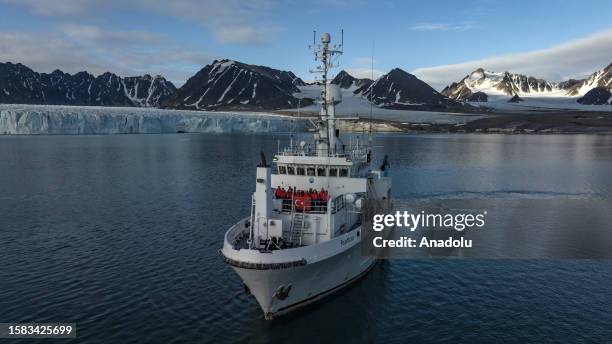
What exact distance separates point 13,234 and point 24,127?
136 m

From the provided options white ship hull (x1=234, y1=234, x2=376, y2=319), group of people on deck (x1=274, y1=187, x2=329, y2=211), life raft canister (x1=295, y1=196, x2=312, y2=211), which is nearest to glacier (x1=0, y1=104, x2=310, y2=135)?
group of people on deck (x1=274, y1=187, x2=329, y2=211)

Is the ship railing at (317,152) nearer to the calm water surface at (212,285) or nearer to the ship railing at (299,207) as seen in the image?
the ship railing at (299,207)

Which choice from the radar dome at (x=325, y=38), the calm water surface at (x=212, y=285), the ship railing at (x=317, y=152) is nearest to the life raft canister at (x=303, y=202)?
the ship railing at (x=317, y=152)

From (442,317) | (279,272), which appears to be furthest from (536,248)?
(279,272)

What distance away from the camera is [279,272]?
21.1 metres

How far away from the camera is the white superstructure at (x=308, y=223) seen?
70.5 ft

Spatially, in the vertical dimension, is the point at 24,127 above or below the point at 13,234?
above

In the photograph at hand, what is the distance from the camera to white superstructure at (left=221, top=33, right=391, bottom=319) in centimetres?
2148

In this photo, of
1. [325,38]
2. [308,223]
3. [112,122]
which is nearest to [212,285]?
[308,223]

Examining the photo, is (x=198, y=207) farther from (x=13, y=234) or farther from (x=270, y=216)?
(x=270, y=216)

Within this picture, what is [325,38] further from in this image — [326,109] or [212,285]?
[212,285]

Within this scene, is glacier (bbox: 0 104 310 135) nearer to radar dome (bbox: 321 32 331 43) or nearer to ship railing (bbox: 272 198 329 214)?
radar dome (bbox: 321 32 331 43)

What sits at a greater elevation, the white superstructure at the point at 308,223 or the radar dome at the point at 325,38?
the radar dome at the point at 325,38

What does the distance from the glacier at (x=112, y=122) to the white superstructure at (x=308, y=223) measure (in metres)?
102
